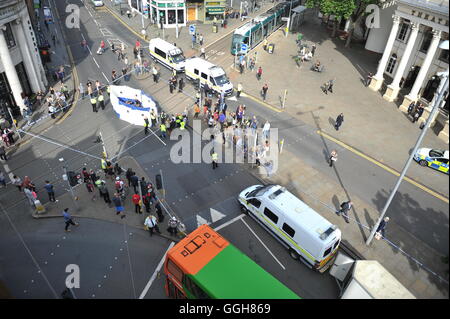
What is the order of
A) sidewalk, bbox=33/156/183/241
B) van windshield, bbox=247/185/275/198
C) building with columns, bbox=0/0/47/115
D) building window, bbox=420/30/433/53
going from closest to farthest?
van windshield, bbox=247/185/275/198 < sidewalk, bbox=33/156/183/241 < building with columns, bbox=0/0/47/115 < building window, bbox=420/30/433/53

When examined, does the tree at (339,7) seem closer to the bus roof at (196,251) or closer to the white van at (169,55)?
the white van at (169,55)

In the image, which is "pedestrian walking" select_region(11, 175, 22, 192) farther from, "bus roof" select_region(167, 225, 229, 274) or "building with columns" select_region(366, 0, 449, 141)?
"building with columns" select_region(366, 0, 449, 141)

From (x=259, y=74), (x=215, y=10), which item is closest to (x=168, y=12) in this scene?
(x=215, y=10)

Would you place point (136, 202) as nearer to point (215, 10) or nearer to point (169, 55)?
point (169, 55)

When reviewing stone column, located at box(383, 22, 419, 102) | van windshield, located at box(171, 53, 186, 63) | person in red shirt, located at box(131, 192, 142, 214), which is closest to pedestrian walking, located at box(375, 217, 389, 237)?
person in red shirt, located at box(131, 192, 142, 214)

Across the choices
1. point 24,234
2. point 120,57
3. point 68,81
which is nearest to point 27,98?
point 68,81

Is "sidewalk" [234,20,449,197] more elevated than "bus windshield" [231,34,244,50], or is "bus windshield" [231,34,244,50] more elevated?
"bus windshield" [231,34,244,50]

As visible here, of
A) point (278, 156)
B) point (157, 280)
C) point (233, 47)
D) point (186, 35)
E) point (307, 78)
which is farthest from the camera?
point (186, 35)

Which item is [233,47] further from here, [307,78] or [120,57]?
[120,57]
